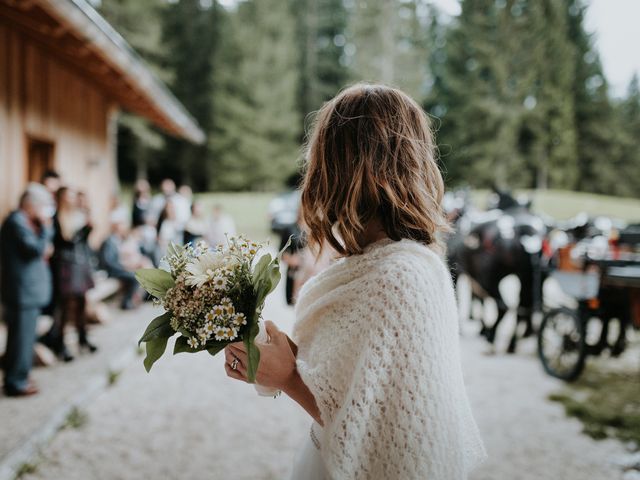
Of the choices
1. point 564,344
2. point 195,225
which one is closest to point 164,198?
point 195,225

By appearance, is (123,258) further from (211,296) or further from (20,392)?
(211,296)

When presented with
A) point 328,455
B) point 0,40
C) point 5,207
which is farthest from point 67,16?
point 328,455

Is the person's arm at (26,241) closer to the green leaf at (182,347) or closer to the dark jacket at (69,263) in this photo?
the dark jacket at (69,263)

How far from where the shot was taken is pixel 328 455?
4.42 ft

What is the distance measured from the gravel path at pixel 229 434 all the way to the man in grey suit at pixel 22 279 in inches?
31.4

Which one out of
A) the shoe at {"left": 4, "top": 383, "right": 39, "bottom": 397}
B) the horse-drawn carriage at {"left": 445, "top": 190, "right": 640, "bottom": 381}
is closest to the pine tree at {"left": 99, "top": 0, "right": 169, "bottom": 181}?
the horse-drawn carriage at {"left": 445, "top": 190, "right": 640, "bottom": 381}

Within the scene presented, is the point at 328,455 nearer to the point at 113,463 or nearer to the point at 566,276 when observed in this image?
the point at 113,463

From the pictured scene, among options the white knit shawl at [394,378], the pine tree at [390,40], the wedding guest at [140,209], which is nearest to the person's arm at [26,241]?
the white knit shawl at [394,378]

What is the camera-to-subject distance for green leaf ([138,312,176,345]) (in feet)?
4.86

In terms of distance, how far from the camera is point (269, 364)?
57.6 inches

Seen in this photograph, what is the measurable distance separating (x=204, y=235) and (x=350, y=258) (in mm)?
9330

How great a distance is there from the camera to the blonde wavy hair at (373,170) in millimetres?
1410

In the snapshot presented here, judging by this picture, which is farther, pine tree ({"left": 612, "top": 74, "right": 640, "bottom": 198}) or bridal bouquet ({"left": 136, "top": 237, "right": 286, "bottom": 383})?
pine tree ({"left": 612, "top": 74, "right": 640, "bottom": 198})

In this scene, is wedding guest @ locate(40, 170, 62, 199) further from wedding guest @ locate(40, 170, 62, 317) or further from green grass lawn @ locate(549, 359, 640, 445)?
green grass lawn @ locate(549, 359, 640, 445)
